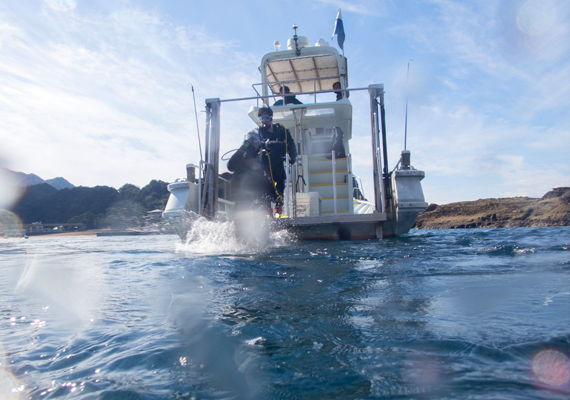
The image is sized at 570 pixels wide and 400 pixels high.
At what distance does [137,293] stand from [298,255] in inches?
74.9

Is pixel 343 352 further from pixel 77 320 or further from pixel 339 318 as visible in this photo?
pixel 77 320

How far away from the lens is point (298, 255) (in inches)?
149

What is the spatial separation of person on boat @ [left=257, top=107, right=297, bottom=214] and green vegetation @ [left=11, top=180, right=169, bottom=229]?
116 ft

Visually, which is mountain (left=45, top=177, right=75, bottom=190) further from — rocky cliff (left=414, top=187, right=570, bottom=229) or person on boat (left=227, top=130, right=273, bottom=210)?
person on boat (left=227, top=130, right=273, bottom=210)

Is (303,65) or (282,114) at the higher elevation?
(303,65)

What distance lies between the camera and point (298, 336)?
1.37m

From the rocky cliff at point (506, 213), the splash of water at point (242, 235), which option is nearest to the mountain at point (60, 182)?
the rocky cliff at point (506, 213)

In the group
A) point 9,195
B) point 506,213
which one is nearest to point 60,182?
point 9,195

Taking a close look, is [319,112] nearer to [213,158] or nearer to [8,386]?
[213,158]

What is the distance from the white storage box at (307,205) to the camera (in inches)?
218

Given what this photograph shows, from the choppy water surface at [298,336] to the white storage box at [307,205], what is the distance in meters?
2.88

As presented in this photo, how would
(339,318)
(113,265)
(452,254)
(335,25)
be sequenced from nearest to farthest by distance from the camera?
1. (339,318)
2. (452,254)
3. (113,265)
4. (335,25)

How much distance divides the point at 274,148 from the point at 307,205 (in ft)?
3.75

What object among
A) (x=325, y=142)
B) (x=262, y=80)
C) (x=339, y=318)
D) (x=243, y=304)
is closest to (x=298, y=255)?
(x=243, y=304)
